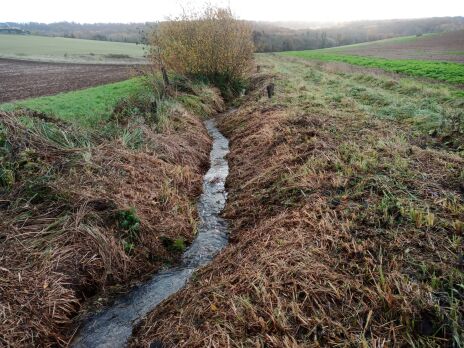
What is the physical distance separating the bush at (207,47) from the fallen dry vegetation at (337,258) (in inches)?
420

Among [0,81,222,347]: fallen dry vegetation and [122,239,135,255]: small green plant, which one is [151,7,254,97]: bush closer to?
[0,81,222,347]: fallen dry vegetation

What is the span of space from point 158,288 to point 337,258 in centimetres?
249

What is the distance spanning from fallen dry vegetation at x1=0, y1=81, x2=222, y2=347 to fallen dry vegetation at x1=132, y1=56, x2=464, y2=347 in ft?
3.34

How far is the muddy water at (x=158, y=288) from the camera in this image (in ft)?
12.9

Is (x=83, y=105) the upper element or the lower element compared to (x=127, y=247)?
upper

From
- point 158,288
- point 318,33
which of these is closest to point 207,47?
point 158,288

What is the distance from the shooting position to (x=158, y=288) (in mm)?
4715

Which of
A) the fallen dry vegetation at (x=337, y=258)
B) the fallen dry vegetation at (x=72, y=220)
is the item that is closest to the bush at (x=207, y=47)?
the fallen dry vegetation at (x=72, y=220)

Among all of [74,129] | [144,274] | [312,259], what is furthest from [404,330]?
[74,129]

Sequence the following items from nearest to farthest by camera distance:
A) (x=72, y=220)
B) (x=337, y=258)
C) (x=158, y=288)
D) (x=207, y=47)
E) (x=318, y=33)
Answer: (x=337, y=258)
(x=158, y=288)
(x=72, y=220)
(x=207, y=47)
(x=318, y=33)

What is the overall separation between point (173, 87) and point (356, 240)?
1192cm

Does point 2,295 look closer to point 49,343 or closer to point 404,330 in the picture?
point 49,343

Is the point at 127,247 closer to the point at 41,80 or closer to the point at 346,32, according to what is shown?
the point at 41,80

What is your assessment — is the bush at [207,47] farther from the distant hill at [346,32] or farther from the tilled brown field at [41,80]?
the distant hill at [346,32]
